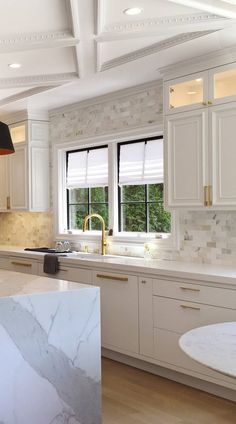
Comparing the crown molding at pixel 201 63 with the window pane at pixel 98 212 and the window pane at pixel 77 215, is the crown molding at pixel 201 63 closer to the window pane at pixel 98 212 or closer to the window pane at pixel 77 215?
the window pane at pixel 98 212

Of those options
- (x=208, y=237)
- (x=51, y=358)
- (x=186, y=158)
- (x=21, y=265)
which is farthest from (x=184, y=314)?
(x=21, y=265)

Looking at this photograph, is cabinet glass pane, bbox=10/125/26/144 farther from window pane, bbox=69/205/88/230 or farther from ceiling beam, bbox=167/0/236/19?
ceiling beam, bbox=167/0/236/19

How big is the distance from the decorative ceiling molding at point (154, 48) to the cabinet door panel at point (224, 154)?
0.58m

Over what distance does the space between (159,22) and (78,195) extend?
306 centimetres

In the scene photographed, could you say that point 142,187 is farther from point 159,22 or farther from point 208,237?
point 159,22

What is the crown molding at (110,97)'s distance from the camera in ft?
16.0

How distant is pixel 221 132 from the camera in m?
3.85

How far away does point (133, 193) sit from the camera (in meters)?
5.32

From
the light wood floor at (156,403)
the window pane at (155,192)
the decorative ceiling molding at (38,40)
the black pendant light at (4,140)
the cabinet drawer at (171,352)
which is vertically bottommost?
the light wood floor at (156,403)

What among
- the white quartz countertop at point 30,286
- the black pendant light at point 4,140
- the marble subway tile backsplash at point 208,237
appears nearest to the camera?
the white quartz countertop at point 30,286

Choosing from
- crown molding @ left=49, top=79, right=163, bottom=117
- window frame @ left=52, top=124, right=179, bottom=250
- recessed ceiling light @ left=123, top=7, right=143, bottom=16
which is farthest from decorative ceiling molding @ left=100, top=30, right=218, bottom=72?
window frame @ left=52, top=124, right=179, bottom=250

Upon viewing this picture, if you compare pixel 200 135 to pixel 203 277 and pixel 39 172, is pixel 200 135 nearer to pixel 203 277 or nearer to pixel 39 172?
pixel 203 277

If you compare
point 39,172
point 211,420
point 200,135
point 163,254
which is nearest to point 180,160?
point 200,135

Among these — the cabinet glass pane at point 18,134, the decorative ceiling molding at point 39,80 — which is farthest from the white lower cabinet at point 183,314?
the cabinet glass pane at point 18,134
